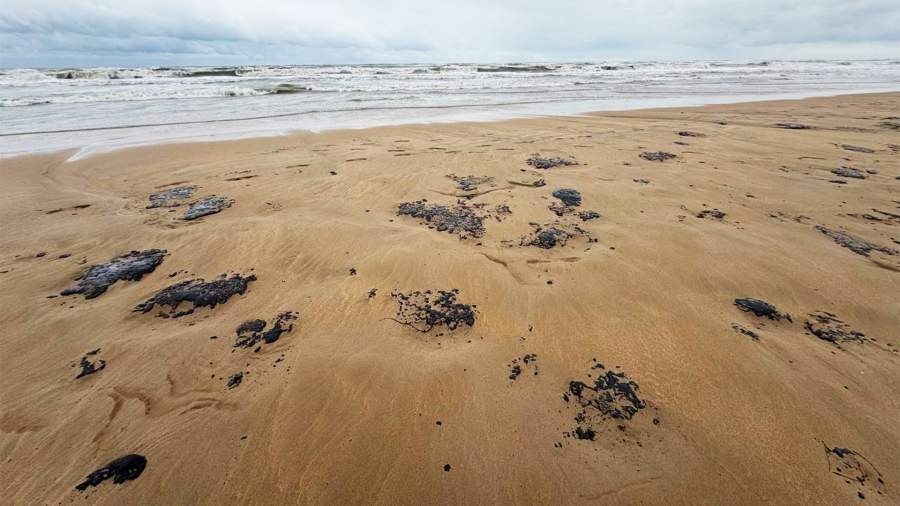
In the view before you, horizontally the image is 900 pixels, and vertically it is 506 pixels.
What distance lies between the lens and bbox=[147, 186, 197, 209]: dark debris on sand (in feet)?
18.3

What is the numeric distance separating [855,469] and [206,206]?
274 inches

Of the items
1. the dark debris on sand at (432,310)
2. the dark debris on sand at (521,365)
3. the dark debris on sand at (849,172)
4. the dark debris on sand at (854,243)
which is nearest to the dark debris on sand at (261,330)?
the dark debris on sand at (432,310)

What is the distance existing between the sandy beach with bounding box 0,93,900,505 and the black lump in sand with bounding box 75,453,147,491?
0.03m

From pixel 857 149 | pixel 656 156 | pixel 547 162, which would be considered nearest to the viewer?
pixel 547 162

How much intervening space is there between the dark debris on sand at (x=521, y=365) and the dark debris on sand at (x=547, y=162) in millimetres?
4938

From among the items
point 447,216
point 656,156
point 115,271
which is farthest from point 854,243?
point 115,271

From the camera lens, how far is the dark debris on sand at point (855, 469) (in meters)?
1.88

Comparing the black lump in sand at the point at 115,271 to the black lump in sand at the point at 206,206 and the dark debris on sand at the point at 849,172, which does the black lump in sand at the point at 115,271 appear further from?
the dark debris on sand at the point at 849,172

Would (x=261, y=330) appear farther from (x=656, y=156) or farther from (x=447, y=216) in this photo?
(x=656, y=156)

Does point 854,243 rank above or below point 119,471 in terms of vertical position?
above

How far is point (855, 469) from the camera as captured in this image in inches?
77.0

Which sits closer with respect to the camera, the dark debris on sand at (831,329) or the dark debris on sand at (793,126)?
the dark debris on sand at (831,329)

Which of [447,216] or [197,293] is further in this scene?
[447,216]

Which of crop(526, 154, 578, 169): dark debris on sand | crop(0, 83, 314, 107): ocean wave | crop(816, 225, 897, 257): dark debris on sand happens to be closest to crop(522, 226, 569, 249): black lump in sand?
crop(526, 154, 578, 169): dark debris on sand
